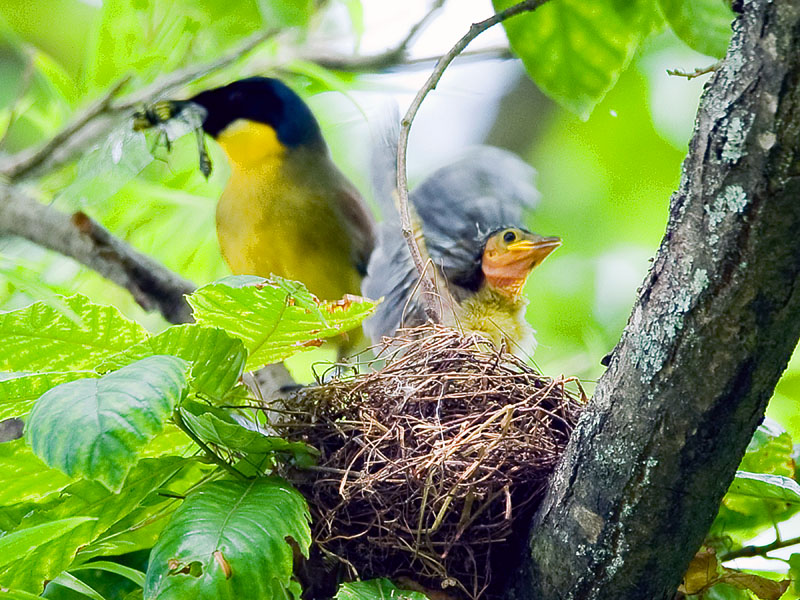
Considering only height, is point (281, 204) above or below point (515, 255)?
below

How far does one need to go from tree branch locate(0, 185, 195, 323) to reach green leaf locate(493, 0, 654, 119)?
84 cm

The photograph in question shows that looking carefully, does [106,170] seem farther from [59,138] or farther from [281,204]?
[281,204]

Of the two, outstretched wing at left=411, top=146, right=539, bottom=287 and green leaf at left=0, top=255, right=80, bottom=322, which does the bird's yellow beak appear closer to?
outstretched wing at left=411, top=146, right=539, bottom=287

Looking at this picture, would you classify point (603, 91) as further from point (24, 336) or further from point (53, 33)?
point (53, 33)

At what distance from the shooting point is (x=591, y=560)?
946mm

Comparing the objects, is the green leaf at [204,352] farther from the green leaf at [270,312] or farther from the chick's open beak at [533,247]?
the chick's open beak at [533,247]

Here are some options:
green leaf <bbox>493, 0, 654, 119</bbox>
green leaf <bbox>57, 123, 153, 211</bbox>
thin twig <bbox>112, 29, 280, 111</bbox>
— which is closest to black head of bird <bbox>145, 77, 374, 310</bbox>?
thin twig <bbox>112, 29, 280, 111</bbox>

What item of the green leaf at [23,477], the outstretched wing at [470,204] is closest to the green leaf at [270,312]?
the green leaf at [23,477]

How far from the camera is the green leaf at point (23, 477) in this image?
3.40ft

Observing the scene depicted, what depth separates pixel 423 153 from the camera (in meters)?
2.50

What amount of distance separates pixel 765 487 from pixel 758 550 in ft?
0.59

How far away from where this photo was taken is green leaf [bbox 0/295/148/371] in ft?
3.24

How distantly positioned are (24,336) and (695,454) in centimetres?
69

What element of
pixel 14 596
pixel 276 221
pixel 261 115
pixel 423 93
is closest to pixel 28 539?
pixel 14 596
